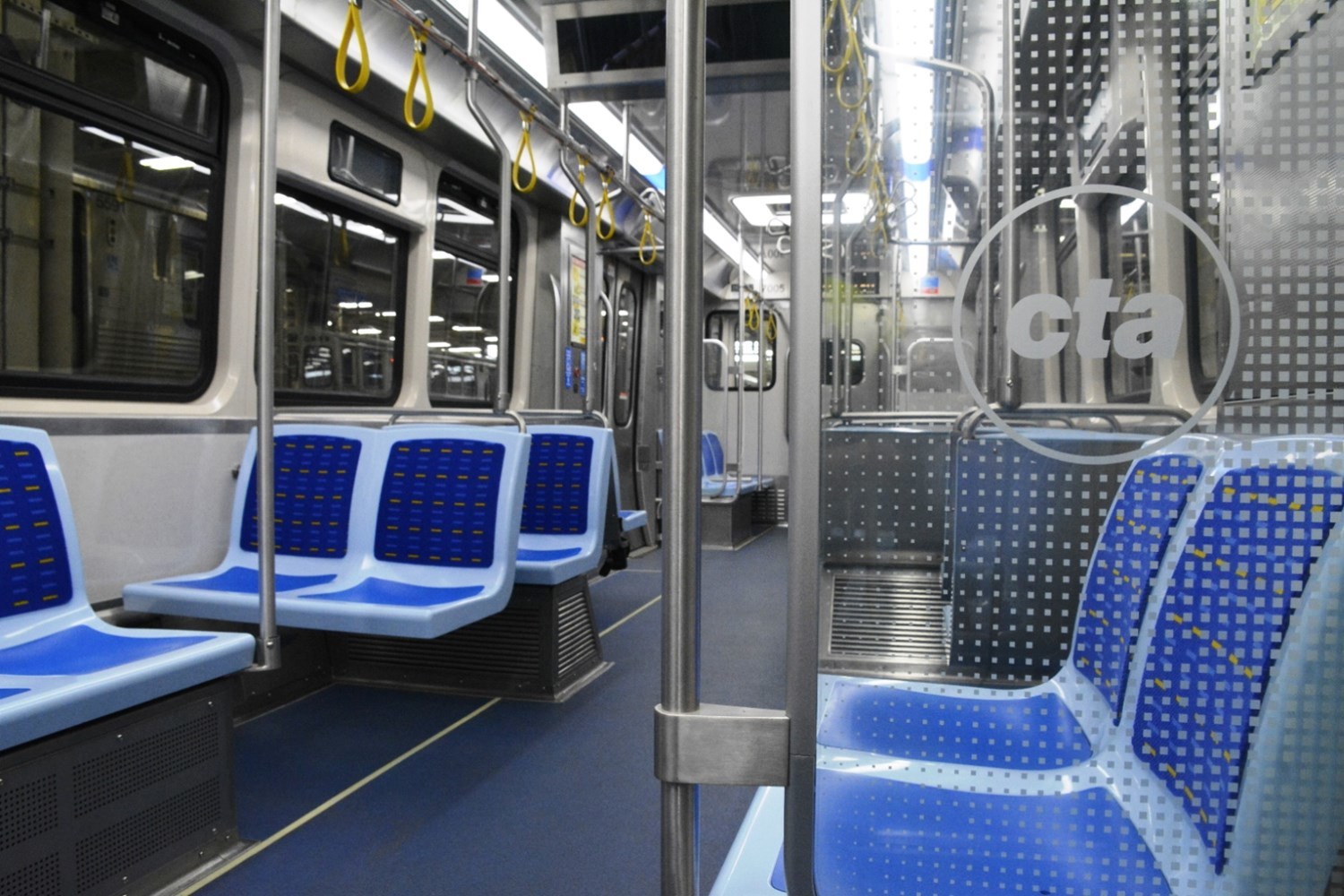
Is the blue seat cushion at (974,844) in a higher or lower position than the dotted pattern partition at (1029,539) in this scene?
lower

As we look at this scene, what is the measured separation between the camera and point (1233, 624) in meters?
0.71

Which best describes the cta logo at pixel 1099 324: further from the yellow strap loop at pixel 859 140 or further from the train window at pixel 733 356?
the train window at pixel 733 356

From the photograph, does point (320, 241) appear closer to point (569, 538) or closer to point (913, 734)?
point (569, 538)

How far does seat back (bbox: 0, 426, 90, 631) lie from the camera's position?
7.30 ft

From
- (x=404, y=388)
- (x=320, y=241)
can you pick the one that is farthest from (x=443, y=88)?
(x=404, y=388)

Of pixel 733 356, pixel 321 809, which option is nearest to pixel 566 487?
pixel 321 809

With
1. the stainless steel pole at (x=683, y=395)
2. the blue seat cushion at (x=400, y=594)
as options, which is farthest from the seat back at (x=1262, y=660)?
the blue seat cushion at (x=400, y=594)

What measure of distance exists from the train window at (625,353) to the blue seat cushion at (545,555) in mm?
3839

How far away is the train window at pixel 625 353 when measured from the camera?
7.70m

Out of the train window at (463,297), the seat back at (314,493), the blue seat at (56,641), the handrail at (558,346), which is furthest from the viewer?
the handrail at (558,346)

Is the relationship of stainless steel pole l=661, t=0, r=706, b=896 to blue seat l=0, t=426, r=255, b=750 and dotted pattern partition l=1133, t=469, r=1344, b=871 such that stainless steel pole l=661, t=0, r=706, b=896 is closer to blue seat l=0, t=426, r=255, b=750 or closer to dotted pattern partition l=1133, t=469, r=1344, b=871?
dotted pattern partition l=1133, t=469, r=1344, b=871

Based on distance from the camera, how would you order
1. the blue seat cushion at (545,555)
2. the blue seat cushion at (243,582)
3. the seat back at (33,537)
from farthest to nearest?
the blue seat cushion at (545,555)
the blue seat cushion at (243,582)
the seat back at (33,537)

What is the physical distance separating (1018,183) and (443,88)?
13.5ft

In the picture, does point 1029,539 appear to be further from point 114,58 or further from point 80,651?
point 114,58
